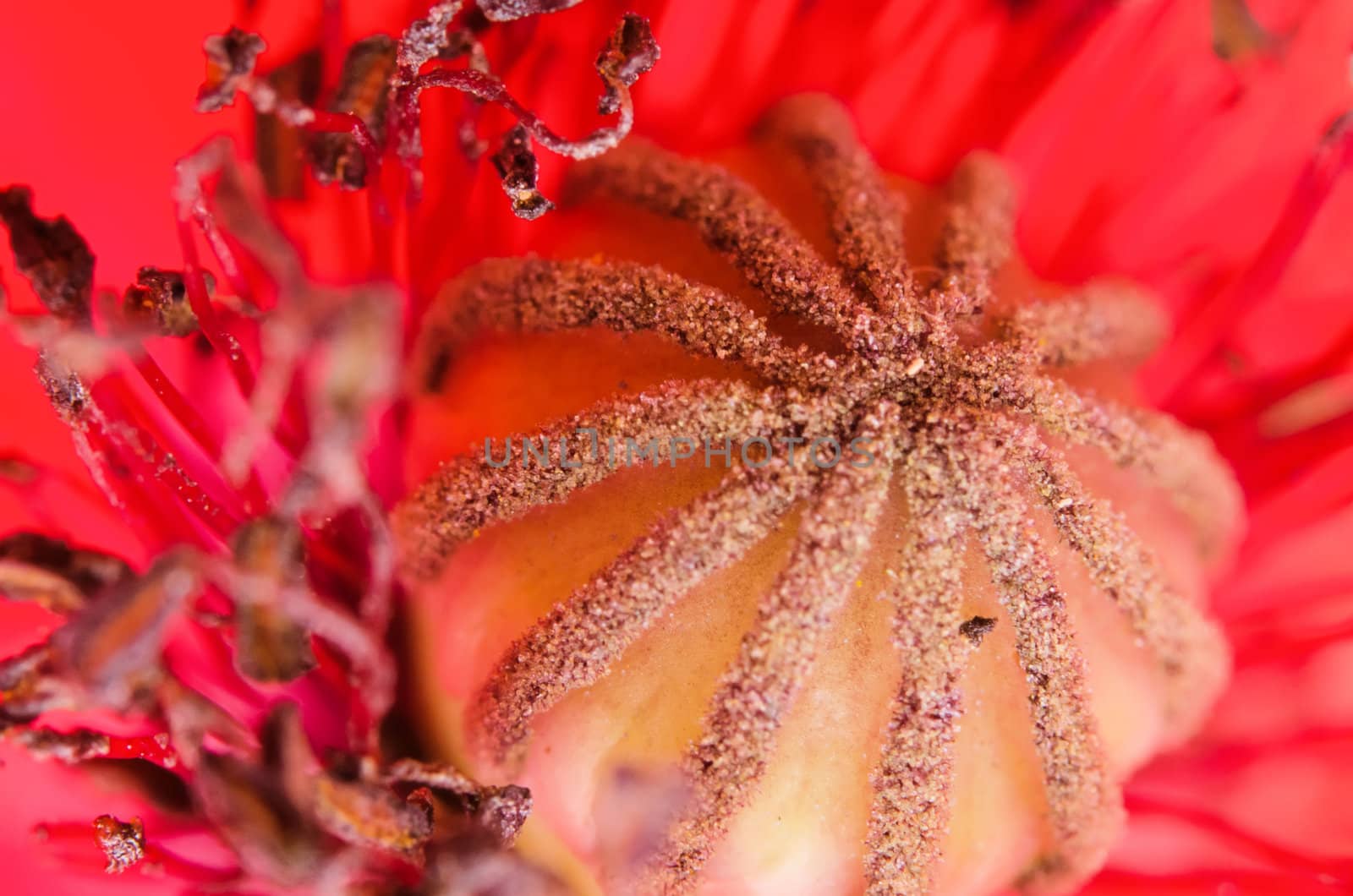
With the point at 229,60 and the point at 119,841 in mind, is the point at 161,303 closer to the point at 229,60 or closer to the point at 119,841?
the point at 229,60

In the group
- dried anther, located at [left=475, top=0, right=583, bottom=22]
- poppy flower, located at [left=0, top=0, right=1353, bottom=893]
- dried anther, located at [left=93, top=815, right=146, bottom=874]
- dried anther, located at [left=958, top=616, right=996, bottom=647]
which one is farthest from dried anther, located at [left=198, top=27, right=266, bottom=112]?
dried anther, located at [left=958, top=616, right=996, bottom=647]

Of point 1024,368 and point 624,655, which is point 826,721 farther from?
point 1024,368

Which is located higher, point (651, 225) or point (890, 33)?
point (890, 33)

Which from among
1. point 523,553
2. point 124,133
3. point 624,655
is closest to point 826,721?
point 624,655

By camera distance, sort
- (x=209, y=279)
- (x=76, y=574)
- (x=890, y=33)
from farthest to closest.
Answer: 1. (x=890, y=33)
2. (x=209, y=279)
3. (x=76, y=574)

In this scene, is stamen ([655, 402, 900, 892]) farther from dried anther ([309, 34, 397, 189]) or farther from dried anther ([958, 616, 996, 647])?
dried anther ([309, 34, 397, 189])
